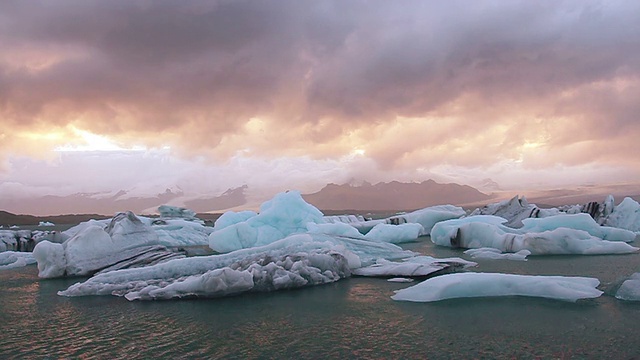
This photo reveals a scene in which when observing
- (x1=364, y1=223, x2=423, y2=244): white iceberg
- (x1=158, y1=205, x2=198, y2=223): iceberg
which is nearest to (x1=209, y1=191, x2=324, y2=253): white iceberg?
(x1=364, y1=223, x2=423, y2=244): white iceberg

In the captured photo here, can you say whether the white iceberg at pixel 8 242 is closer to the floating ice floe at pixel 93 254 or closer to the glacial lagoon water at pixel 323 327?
the floating ice floe at pixel 93 254

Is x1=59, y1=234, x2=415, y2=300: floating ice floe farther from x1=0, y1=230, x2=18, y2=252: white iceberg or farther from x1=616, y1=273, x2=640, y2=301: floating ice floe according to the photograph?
x1=0, y1=230, x2=18, y2=252: white iceberg

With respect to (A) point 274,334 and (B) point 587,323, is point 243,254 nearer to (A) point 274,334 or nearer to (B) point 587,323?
(A) point 274,334

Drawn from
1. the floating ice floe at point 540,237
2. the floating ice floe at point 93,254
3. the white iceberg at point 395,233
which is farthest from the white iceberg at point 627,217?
the floating ice floe at point 93,254

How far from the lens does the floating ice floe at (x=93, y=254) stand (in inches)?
589

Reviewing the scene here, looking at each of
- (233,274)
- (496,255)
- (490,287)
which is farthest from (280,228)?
(490,287)

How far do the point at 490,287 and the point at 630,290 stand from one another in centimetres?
244

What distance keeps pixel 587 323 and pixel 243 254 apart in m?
8.69

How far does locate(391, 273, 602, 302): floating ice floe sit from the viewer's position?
352 inches

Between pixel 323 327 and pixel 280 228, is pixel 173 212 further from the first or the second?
pixel 323 327

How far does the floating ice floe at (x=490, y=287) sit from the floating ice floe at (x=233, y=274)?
3163mm

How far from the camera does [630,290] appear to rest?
859 cm

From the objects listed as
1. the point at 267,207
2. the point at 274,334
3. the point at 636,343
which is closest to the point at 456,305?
the point at 636,343

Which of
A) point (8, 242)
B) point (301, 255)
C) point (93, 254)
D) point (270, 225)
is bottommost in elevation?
point (301, 255)
